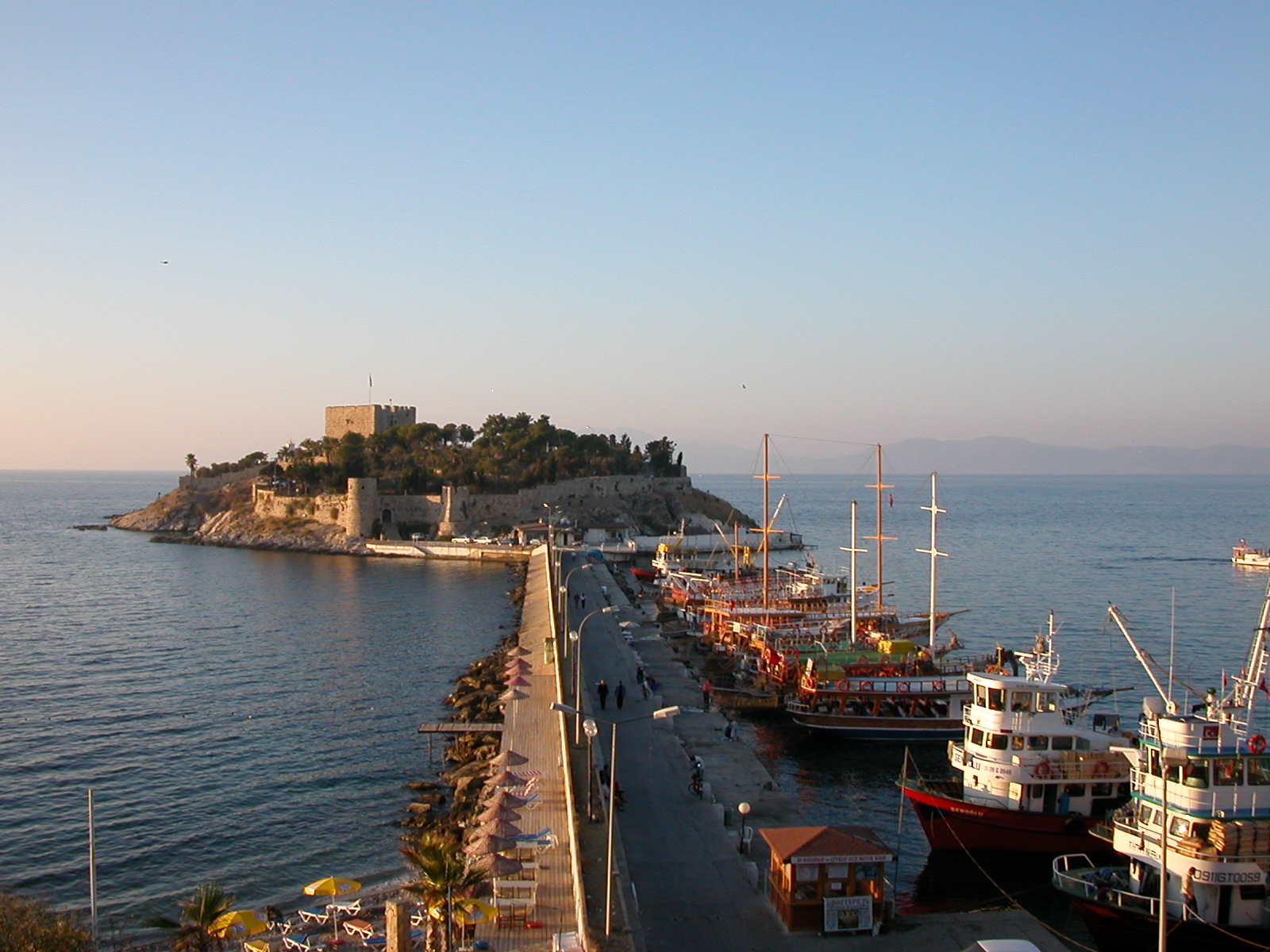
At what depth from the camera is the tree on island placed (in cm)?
1406

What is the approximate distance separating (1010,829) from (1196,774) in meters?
5.70

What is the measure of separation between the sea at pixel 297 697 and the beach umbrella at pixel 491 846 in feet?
15.9

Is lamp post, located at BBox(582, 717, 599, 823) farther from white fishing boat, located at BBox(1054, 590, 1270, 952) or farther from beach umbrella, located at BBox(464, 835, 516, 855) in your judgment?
white fishing boat, located at BBox(1054, 590, 1270, 952)

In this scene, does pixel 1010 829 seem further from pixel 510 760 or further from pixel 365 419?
pixel 365 419

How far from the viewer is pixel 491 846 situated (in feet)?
60.7

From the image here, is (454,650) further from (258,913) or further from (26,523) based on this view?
(26,523)

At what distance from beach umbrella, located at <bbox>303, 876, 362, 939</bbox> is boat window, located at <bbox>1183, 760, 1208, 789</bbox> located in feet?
50.3

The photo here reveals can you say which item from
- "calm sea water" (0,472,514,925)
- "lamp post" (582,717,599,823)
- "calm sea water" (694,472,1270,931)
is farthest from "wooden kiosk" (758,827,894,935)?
"calm sea water" (0,472,514,925)

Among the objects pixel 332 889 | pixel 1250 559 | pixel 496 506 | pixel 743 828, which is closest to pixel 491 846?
pixel 332 889

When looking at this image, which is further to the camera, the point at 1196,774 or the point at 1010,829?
the point at 1010,829

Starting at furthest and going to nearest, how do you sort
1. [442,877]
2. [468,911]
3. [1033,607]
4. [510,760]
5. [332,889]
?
[1033,607], [510,760], [332,889], [468,911], [442,877]

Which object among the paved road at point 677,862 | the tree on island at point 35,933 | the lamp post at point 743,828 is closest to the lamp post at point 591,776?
the paved road at point 677,862

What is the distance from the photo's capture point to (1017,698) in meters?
24.8

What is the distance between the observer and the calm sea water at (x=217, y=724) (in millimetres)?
23359
